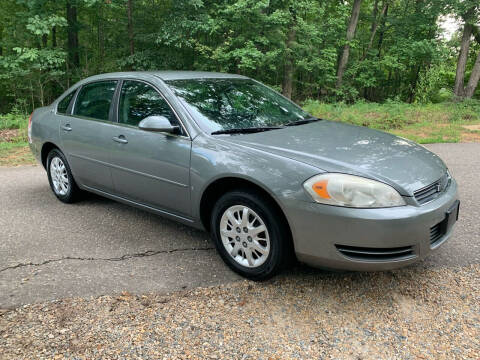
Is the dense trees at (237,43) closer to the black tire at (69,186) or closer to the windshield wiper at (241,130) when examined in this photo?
the black tire at (69,186)

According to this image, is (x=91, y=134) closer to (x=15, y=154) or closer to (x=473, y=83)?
(x=15, y=154)

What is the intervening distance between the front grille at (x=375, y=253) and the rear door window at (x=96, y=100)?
2779mm

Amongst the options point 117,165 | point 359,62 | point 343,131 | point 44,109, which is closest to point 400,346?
point 343,131

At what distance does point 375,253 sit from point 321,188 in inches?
21.3

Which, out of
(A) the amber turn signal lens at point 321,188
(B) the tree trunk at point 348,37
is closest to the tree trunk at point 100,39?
(B) the tree trunk at point 348,37

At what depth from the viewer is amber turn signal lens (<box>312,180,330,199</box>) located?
254 cm

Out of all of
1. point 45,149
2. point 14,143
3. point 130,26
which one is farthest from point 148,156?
point 130,26

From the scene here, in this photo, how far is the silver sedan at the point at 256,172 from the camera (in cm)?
254

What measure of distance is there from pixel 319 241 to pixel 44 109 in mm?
4213

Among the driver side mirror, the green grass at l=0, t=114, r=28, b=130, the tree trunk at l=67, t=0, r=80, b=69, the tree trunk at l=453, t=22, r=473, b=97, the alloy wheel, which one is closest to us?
the alloy wheel

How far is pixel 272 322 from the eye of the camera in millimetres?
2537

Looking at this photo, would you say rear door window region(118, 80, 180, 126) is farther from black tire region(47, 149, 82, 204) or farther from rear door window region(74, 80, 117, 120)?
black tire region(47, 149, 82, 204)

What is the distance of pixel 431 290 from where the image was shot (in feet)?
9.45

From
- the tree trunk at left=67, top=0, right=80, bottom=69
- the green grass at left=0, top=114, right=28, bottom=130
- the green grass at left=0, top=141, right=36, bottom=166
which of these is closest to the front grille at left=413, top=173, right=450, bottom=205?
the green grass at left=0, top=141, right=36, bottom=166
